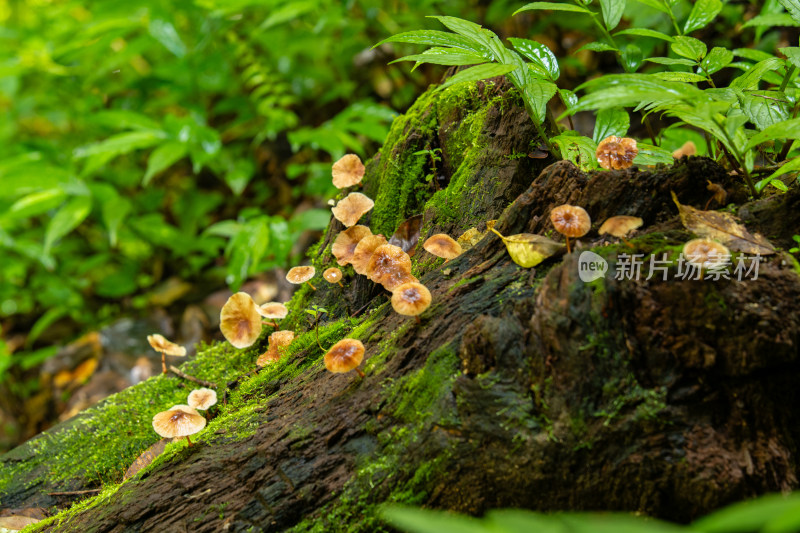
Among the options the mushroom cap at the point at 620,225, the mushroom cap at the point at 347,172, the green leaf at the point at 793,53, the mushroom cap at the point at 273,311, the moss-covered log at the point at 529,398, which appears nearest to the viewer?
the moss-covered log at the point at 529,398

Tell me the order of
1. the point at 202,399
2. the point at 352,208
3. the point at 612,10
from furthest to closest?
the point at 352,208 → the point at 202,399 → the point at 612,10


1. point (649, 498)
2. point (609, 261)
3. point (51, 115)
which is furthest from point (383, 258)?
point (51, 115)

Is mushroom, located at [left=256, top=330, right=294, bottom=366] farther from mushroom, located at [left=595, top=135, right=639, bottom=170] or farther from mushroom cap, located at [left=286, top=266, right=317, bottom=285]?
mushroom, located at [left=595, top=135, right=639, bottom=170]

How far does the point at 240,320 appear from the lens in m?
2.96

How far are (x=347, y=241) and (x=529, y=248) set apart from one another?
1323 mm

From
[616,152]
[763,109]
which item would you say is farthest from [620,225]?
[763,109]

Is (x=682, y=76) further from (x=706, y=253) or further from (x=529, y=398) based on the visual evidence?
(x=529, y=398)

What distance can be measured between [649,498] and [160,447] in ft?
8.12

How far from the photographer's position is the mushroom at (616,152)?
2.52 metres

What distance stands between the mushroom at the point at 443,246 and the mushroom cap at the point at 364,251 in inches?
15.5

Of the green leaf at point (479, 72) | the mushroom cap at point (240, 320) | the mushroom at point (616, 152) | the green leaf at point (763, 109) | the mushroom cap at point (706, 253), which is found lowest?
the mushroom cap at point (240, 320)

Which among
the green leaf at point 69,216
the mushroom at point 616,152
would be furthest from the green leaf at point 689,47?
the green leaf at point 69,216

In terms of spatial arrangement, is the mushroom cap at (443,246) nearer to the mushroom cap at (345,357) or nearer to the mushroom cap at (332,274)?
the mushroom cap at (345,357)

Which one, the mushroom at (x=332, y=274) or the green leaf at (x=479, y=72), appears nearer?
the green leaf at (x=479, y=72)
